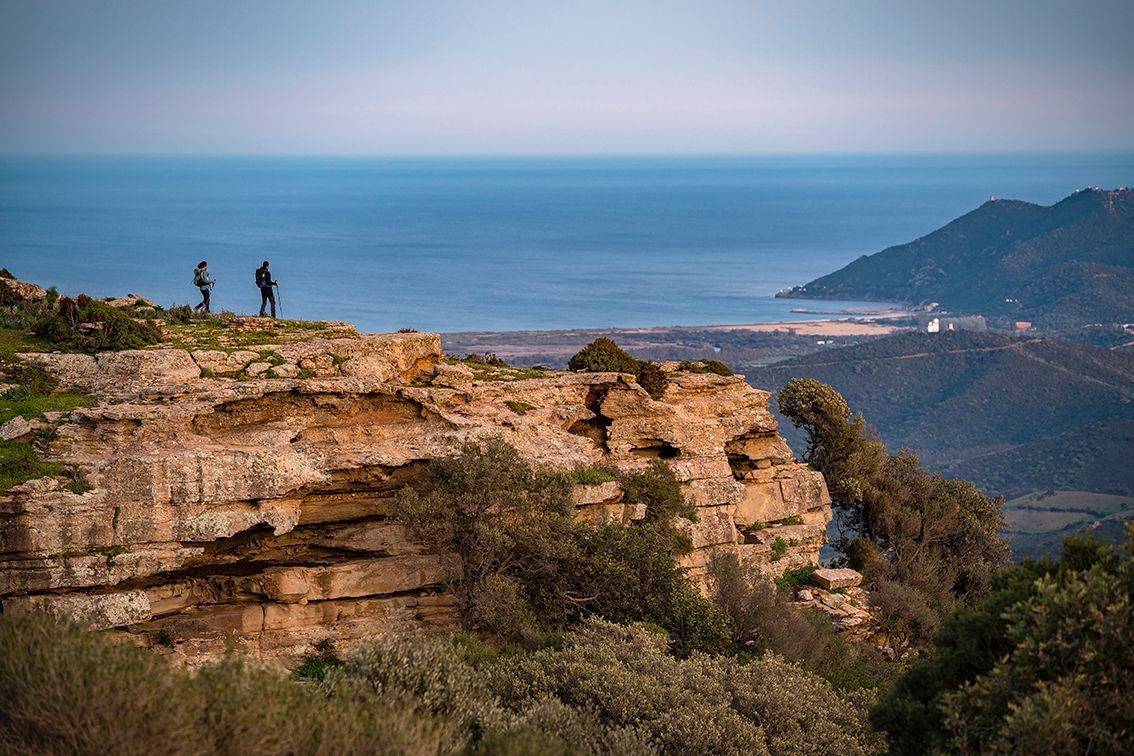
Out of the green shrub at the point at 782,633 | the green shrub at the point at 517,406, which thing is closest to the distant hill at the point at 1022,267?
the green shrub at the point at 782,633

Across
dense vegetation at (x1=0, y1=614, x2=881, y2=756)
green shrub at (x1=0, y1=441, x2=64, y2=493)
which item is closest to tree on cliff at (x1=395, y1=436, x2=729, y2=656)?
dense vegetation at (x1=0, y1=614, x2=881, y2=756)

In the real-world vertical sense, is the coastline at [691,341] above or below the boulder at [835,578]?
above

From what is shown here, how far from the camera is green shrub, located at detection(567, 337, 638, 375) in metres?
28.2

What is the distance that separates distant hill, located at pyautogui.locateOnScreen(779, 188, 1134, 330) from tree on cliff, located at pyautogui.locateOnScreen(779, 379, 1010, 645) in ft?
331

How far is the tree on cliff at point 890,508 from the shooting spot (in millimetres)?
30828

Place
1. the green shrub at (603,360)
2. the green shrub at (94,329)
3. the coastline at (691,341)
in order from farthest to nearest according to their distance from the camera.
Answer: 1. the coastline at (691,341)
2. the green shrub at (603,360)
3. the green shrub at (94,329)

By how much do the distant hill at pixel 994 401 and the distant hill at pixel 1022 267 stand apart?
34.0 metres

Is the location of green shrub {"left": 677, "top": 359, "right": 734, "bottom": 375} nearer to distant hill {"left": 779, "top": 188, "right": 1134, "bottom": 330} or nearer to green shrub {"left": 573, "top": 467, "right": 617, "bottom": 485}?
green shrub {"left": 573, "top": 467, "right": 617, "bottom": 485}

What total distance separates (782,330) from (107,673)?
115582 mm

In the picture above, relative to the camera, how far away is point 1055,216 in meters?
148

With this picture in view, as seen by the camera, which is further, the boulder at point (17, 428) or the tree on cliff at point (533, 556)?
the tree on cliff at point (533, 556)

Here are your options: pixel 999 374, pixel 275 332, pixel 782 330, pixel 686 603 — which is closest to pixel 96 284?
pixel 782 330

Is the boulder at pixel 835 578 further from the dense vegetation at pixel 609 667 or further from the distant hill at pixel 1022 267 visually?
the distant hill at pixel 1022 267

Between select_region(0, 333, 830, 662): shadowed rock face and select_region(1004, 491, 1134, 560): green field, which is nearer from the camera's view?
select_region(0, 333, 830, 662): shadowed rock face
